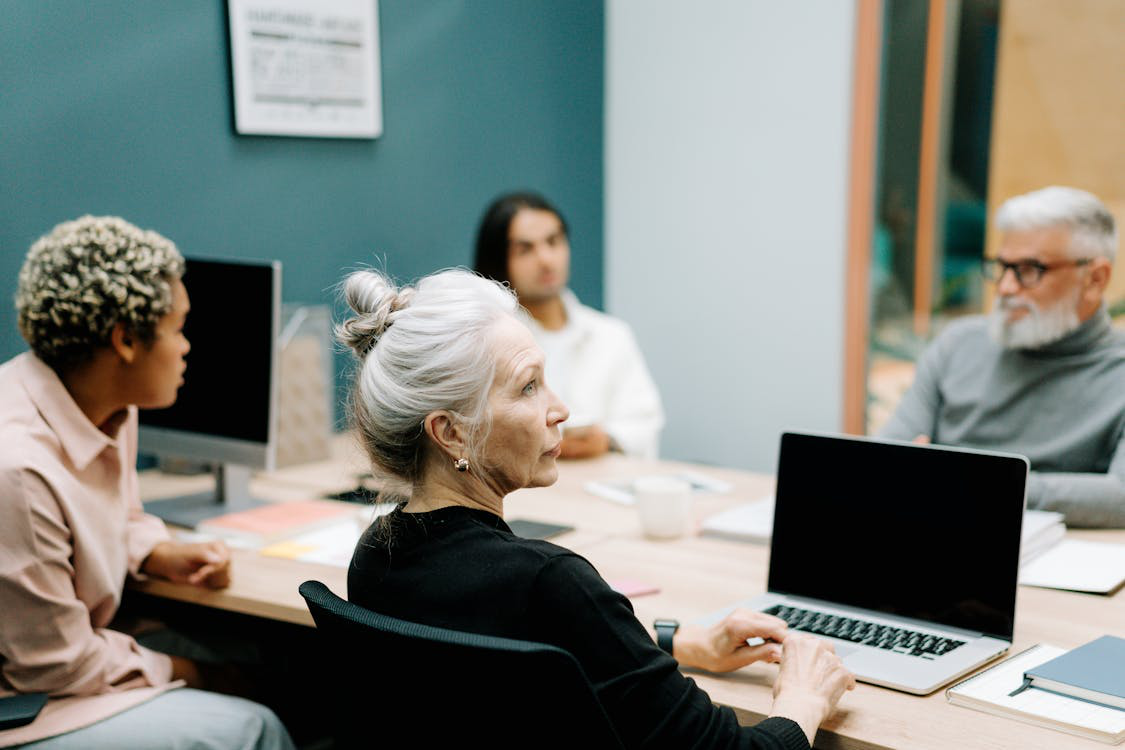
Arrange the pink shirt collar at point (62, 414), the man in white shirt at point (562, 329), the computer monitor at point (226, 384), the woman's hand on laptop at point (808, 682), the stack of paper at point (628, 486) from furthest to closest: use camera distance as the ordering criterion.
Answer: the man in white shirt at point (562, 329), the stack of paper at point (628, 486), the computer monitor at point (226, 384), the pink shirt collar at point (62, 414), the woman's hand on laptop at point (808, 682)

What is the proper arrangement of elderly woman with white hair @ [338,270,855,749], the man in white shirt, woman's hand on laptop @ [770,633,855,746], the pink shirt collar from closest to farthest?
elderly woman with white hair @ [338,270,855,749], woman's hand on laptop @ [770,633,855,746], the pink shirt collar, the man in white shirt

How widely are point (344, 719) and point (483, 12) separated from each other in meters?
2.13

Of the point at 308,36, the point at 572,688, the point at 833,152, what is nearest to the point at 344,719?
the point at 308,36

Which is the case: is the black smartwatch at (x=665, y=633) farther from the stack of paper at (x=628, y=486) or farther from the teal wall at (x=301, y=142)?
the teal wall at (x=301, y=142)

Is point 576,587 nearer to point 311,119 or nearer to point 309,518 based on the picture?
point 309,518

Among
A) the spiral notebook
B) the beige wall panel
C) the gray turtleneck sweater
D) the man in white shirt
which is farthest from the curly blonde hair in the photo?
the beige wall panel

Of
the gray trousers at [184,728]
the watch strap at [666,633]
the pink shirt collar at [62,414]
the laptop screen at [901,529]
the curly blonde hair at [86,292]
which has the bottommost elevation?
the gray trousers at [184,728]

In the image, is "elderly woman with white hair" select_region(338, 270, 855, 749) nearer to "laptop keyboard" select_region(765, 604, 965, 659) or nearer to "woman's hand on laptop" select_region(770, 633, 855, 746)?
"woman's hand on laptop" select_region(770, 633, 855, 746)

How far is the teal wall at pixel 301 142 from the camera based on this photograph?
8.04 ft

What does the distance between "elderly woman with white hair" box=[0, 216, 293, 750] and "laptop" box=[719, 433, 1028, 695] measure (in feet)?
2.97

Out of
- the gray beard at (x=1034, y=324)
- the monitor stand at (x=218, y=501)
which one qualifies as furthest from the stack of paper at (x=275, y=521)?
the gray beard at (x=1034, y=324)

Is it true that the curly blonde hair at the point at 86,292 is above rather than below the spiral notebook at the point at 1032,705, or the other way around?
above

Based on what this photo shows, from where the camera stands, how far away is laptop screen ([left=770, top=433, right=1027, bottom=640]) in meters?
1.60

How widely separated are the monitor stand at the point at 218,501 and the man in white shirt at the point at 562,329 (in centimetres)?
106
